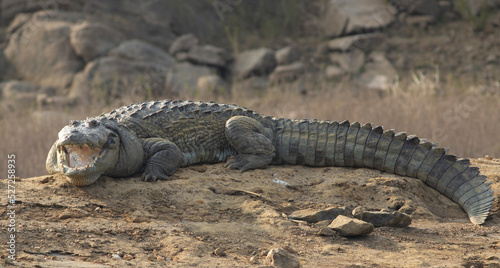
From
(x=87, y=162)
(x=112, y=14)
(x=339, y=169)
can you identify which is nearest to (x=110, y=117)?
(x=87, y=162)

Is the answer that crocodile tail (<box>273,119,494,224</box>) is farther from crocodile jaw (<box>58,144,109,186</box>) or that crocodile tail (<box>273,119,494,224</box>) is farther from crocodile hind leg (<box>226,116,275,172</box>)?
crocodile jaw (<box>58,144,109,186</box>)

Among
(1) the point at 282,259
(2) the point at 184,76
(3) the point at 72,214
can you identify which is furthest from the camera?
(2) the point at 184,76

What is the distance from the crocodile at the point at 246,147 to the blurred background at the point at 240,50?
5822 mm

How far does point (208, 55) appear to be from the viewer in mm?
15508

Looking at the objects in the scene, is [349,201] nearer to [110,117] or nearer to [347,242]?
[347,242]

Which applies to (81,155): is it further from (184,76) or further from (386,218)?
(184,76)

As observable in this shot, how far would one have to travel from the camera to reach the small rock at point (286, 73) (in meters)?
14.9

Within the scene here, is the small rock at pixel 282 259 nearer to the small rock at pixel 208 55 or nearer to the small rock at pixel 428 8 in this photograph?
the small rock at pixel 208 55

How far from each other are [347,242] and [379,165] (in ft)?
6.15

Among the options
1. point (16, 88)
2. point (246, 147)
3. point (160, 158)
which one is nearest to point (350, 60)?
point (16, 88)

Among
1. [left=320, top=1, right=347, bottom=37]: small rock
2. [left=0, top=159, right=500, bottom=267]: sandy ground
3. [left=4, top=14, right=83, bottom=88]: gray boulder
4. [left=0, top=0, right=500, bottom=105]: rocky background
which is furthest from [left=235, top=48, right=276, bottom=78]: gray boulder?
[left=0, top=159, right=500, bottom=267]: sandy ground

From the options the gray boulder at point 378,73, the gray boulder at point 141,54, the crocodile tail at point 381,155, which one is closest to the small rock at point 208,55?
the gray boulder at point 141,54

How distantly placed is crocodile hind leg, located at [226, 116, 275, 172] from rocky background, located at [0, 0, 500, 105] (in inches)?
314

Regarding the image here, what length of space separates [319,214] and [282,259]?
1.04 meters
